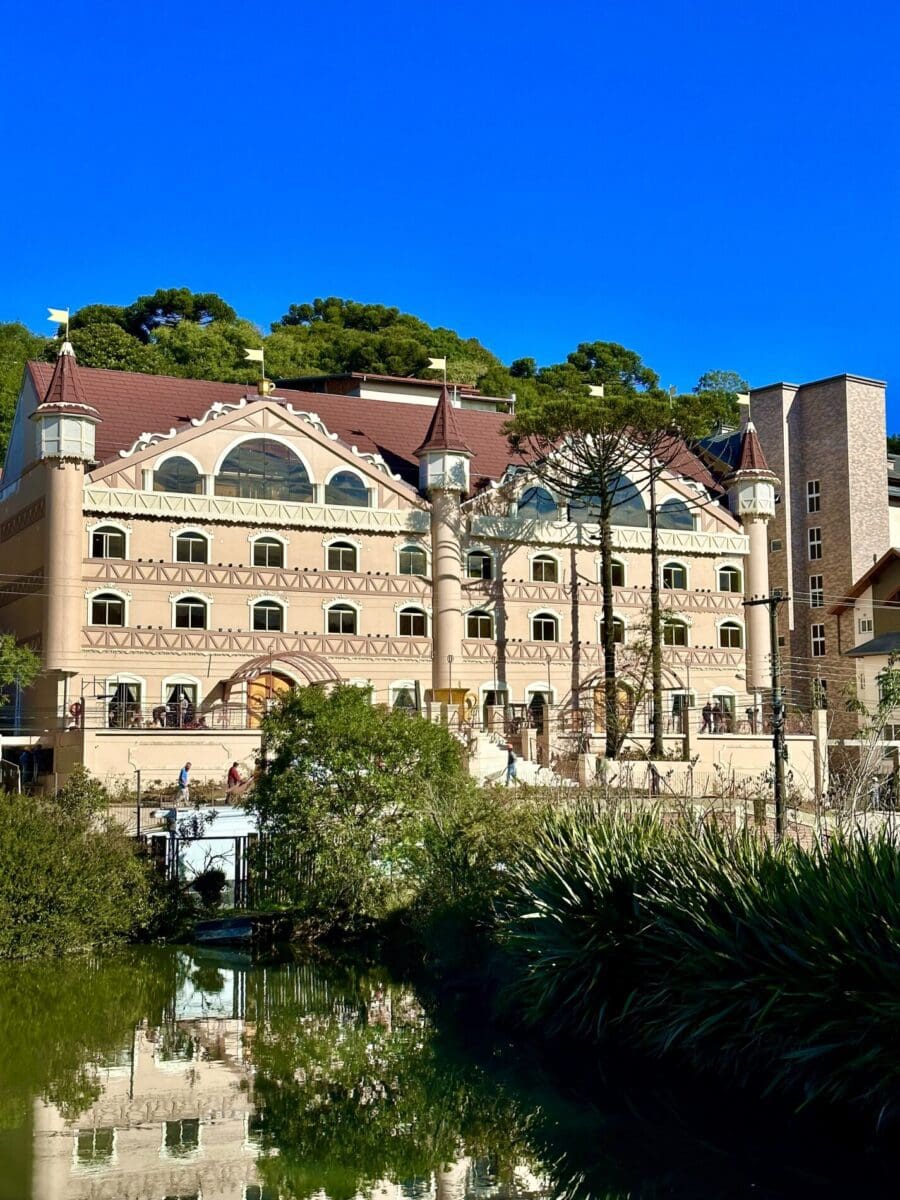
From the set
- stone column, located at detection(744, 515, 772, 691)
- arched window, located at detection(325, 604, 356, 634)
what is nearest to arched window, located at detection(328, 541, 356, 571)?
arched window, located at detection(325, 604, 356, 634)

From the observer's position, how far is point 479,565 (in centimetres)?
4853

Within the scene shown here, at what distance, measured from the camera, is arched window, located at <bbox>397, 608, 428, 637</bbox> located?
46844 millimetres

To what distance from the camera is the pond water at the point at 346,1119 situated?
1355 cm

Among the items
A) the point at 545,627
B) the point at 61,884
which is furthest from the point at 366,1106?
the point at 545,627

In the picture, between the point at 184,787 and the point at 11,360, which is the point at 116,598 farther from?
the point at 11,360

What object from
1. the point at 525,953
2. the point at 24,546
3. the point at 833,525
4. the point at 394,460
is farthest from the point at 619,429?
the point at 525,953

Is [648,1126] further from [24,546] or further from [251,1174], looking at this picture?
[24,546]

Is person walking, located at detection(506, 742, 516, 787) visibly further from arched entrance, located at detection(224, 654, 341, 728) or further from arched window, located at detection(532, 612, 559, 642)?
arched window, located at detection(532, 612, 559, 642)

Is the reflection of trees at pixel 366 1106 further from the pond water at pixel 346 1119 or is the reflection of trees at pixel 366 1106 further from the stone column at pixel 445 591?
the stone column at pixel 445 591

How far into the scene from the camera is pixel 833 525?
187 feet

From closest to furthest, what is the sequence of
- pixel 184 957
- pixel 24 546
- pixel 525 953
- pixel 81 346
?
pixel 525 953, pixel 184 957, pixel 24 546, pixel 81 346

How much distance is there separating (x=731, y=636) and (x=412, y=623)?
12.8 m

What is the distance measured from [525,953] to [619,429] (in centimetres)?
2857

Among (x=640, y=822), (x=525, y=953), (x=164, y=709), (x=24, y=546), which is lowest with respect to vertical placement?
(x=525, y=953)
